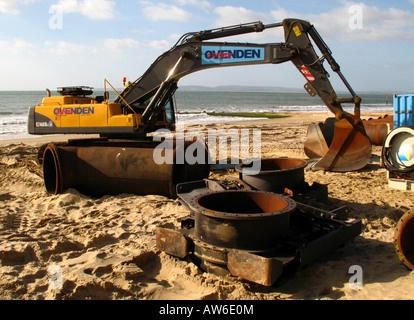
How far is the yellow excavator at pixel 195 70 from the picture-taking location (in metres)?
7.99

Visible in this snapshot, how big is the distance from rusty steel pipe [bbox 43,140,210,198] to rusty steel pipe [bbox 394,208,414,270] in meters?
3.81

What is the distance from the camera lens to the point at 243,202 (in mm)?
4633

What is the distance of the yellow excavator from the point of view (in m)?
7.99

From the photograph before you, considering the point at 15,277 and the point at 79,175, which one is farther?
the point at 79,175

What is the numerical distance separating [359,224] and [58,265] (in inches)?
135

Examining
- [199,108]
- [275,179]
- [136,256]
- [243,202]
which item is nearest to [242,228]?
[243,202]

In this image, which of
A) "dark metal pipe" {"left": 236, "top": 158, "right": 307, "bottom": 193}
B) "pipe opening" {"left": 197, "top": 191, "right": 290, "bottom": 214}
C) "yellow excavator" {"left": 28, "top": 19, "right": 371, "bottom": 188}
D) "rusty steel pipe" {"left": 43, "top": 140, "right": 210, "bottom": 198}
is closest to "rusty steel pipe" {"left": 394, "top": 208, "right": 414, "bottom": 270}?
"pipe opening" {"left": 197, "top": 191, "right": 290, "bottom": 214}

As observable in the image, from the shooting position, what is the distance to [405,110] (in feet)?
30.1

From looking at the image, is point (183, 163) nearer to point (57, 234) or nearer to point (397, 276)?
point (57, 234)

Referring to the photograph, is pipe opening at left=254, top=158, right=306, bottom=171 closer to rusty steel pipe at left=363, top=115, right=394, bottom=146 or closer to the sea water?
rusty steel pipe at left=363, top=115, right=394, bottom=146

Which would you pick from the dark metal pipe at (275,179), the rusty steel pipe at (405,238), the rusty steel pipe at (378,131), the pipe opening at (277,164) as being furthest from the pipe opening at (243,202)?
the rusty steel pipe at (378,131)

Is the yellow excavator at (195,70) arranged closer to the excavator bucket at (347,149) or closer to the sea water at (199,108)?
the excavator bucket at (347,149)

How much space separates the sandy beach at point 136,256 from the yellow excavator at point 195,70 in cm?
170

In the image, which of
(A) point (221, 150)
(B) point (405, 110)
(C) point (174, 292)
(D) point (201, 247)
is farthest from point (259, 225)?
(A) point (221, 150)
